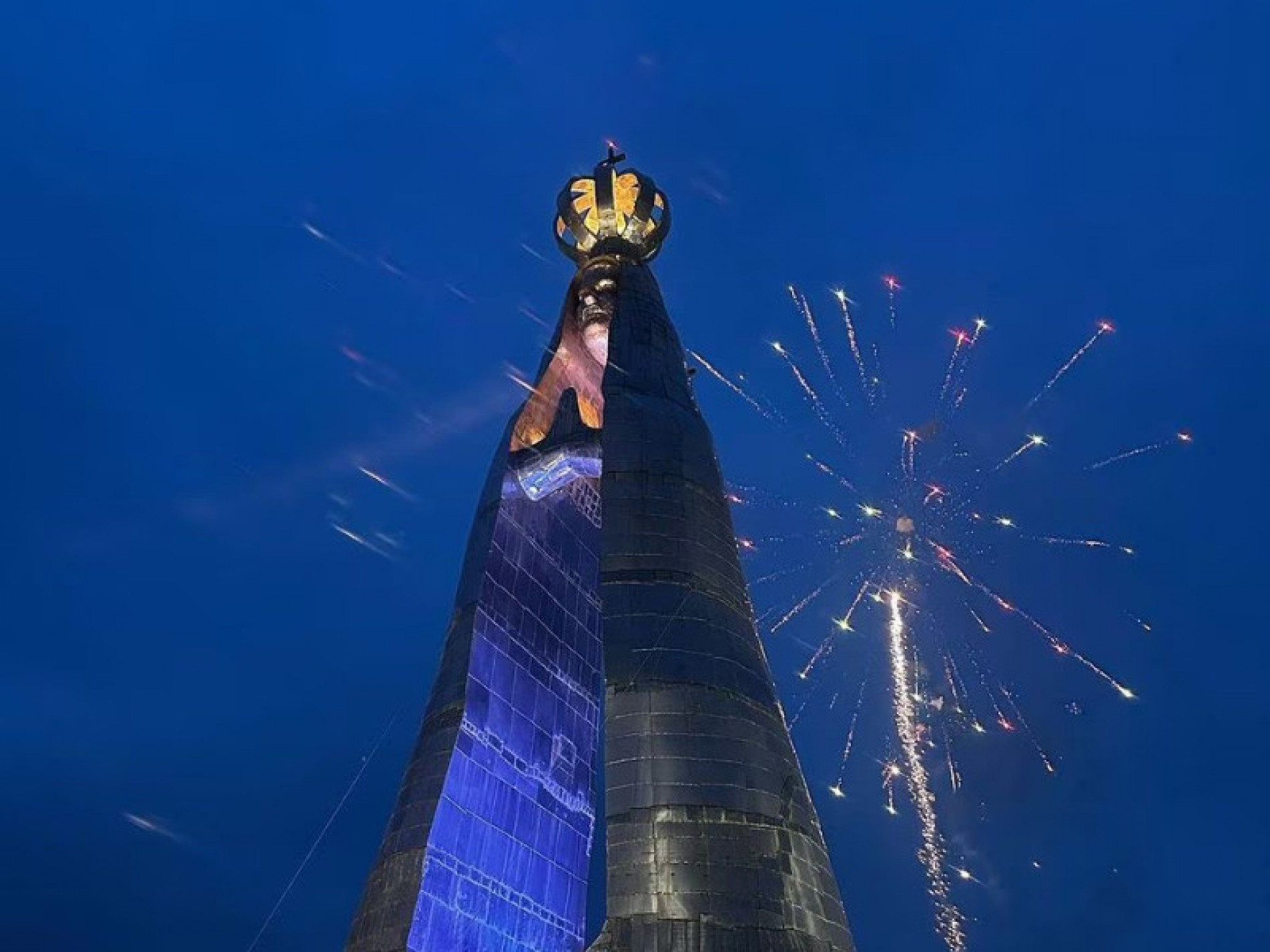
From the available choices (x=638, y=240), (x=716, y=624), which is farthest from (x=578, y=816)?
(x=638, y=240)

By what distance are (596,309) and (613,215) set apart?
271 cm

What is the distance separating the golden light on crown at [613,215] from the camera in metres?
26.4

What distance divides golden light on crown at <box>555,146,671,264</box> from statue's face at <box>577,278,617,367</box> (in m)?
1.10

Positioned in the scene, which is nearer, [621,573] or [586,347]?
[621,573]

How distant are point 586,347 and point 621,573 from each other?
9.94 meters

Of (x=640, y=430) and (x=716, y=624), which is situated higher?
(x=640, y=430)

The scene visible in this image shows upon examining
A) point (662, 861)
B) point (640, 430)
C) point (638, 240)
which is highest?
point (638, 240)

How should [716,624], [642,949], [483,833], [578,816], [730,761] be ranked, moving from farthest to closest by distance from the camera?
[578,816]
[483,833]
[716,624]
[730,761]
[642,949]

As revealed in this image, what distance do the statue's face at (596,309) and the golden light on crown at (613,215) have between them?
1103 mm

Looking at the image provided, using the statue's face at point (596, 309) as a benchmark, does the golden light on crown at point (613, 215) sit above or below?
above

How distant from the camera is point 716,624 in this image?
57.4 feet

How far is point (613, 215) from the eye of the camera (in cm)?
2650

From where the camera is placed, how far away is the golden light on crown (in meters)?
26.4

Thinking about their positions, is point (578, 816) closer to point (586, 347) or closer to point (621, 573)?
point (621, 573)
